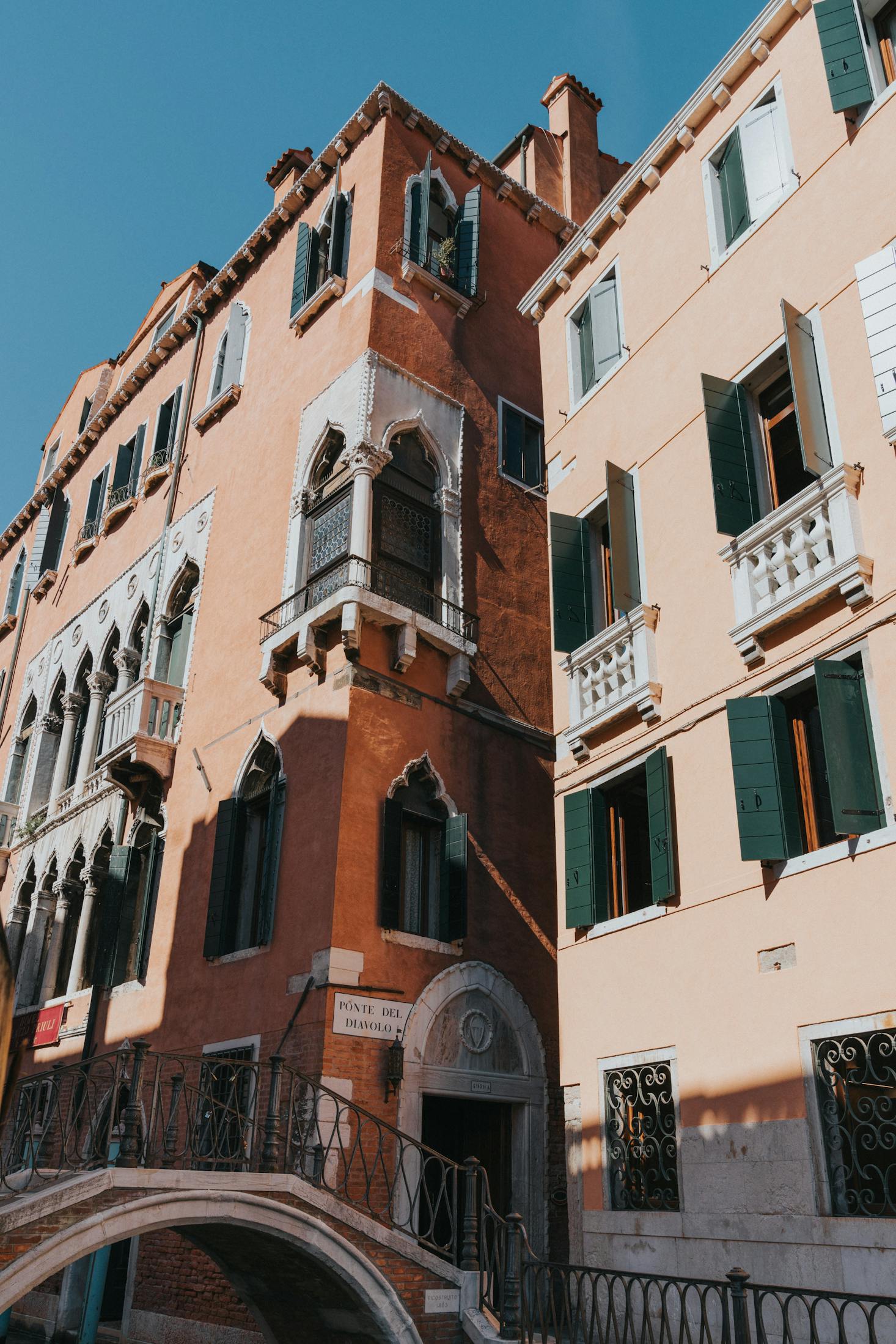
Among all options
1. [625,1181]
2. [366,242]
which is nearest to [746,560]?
[625,1181]

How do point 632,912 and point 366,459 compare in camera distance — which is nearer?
point 632,912

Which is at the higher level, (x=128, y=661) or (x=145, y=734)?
(x=128, y=661)

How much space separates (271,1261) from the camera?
9.02 metres

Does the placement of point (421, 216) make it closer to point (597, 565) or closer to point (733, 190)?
point (733, 190)

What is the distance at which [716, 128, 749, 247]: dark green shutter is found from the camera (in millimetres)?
10477

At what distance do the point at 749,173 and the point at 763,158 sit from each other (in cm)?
17

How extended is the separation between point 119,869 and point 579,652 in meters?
7.96

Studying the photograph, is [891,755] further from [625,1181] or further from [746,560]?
[625,1181]

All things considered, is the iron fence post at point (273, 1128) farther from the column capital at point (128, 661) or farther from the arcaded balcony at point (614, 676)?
the column capital at point (128, 661)

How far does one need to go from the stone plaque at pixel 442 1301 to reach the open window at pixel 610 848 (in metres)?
3.14

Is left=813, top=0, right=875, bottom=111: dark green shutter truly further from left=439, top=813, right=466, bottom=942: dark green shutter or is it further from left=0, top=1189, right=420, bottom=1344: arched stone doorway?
left=0, top=1189, right=420, bottom=1344: arched stone doorway

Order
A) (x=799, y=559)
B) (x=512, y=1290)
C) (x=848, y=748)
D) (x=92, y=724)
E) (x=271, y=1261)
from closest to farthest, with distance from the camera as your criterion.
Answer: (x=848, y=748) < (x=512, y=1290) < (x=799, y=559) < (x=271, y=1261) < (x=92, y=724)

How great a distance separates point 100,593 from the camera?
2020cm

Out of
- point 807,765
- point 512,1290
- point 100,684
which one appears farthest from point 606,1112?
point 100,684
